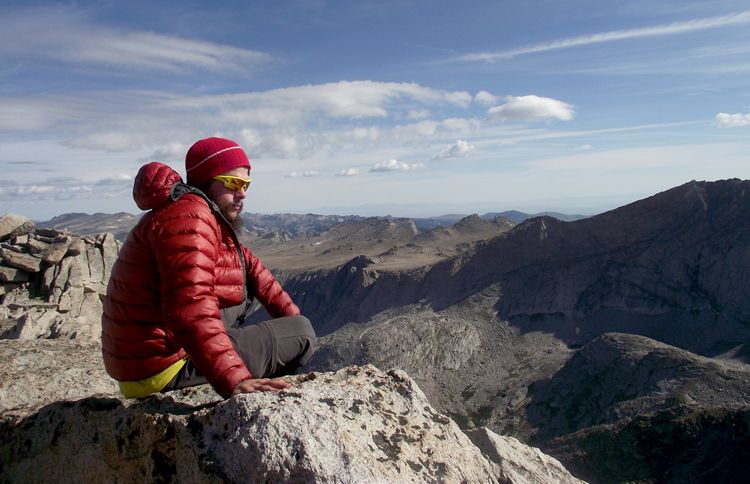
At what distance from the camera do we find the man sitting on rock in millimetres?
3500

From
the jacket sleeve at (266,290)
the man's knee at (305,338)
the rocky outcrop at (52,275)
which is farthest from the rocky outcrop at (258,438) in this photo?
the rocky outcrop at (52,275)

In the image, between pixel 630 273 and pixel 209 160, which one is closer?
pixel 209 160

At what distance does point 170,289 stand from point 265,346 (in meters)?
1.01

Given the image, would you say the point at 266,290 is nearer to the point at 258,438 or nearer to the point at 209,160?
the point at 209,160

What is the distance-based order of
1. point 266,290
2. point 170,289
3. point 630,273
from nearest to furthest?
point 170,289
point 266,290
point 630,273

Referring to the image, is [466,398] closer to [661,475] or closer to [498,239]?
[661,475]

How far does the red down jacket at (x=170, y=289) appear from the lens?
137 inches

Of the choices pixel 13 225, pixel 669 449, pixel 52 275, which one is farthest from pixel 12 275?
pixel 669 449

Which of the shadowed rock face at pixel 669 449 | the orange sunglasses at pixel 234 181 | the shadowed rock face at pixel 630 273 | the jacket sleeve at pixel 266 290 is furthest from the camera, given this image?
the shadowed rock face at pixel 630 273

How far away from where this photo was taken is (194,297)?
3.53 metres

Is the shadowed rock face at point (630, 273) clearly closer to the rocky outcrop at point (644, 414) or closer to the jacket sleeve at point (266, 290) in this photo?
the rocky outcrop at point (644, 414)

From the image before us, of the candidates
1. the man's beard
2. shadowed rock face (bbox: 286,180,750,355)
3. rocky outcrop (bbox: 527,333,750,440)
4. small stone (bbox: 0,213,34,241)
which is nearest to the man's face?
the man's beard

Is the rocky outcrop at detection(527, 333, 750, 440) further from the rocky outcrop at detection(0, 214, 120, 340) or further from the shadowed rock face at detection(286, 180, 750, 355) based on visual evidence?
the rocky outcrop at detection(0, 214, 120, 340)

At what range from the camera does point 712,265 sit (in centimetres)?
4700
